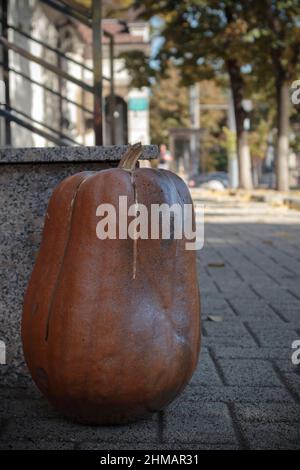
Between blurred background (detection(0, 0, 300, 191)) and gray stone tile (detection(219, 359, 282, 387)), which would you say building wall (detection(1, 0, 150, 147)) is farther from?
gray stone tile (detection(219, 359, 282, 387))

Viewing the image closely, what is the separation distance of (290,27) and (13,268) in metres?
15.9

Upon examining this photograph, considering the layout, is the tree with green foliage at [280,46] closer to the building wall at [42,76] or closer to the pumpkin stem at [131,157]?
the building wall at [42,76]

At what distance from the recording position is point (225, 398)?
2.49m

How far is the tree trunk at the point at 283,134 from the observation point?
17.2 meters

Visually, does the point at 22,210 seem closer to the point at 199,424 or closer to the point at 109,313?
the point at 109,313

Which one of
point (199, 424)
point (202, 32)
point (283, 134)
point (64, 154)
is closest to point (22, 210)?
point (64, 154)

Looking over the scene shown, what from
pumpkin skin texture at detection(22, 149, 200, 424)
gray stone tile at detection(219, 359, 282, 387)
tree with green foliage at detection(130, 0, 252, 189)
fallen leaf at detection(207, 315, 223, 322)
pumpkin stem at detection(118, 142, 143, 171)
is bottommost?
gray stone tile at detection(219, 359, 282, 387)

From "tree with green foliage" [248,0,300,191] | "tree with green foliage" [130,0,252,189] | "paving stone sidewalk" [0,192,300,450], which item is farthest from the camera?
"tree with green foliage" [130,0,252,189]

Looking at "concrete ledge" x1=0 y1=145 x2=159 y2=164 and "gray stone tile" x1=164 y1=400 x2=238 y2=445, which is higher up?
"concrete ledge" x1=0 y1=145 x2=159 y2=164

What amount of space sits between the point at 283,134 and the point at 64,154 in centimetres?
1534

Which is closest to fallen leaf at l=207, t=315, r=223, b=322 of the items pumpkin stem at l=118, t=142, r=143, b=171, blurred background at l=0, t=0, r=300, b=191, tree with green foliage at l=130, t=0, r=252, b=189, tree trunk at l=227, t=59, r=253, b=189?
pumpkin stem at l=118, t=142, r=143, b=171

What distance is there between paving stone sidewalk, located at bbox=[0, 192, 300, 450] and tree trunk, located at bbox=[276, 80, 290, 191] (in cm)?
1275

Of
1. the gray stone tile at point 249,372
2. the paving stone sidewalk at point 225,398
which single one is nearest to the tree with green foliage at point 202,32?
the paving stone sidewalk at point 225,398

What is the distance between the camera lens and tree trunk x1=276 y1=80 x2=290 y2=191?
17.2m
